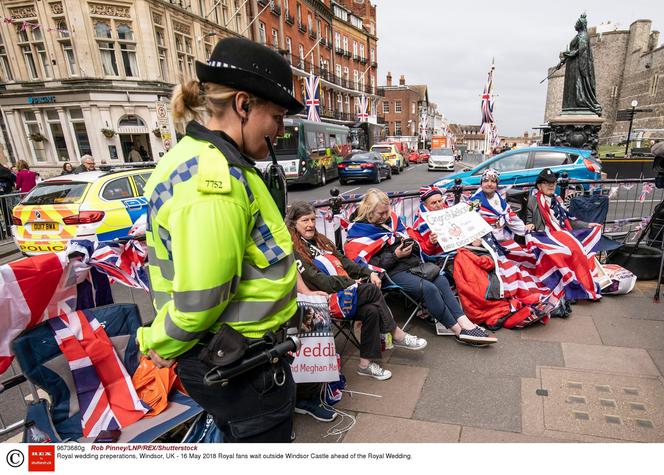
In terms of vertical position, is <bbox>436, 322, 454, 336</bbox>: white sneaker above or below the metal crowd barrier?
below

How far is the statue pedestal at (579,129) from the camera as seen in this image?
11492 mm

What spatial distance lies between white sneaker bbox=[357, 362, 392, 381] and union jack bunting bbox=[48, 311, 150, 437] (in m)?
1.60

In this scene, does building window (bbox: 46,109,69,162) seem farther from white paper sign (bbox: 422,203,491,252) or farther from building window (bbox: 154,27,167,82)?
white paper sign (bbox: 422,203,491,252)

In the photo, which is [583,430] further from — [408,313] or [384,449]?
[408,313]

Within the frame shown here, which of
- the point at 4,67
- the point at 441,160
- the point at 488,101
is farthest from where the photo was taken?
the point at 441,160

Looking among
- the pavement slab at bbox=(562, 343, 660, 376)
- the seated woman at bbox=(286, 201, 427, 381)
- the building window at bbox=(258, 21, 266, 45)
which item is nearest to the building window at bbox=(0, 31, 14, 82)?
the building window at bbox=(258, 21, 266, 45)

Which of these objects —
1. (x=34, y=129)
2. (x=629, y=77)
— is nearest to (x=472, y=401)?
(x=34, y=129)

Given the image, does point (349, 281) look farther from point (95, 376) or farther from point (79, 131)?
point (79, 131)

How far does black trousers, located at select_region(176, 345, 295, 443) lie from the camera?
127 centimetres

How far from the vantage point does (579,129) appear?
1162 centimetres

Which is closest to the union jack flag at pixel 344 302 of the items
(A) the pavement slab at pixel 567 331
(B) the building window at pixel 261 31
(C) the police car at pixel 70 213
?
(A) the pavement slab at pixel 567 331

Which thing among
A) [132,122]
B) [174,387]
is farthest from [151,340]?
[132,122]

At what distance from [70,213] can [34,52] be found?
20.6m

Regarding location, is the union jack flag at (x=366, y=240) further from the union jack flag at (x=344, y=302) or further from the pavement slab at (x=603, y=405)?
the pavement slab at (x=603, y=405)
